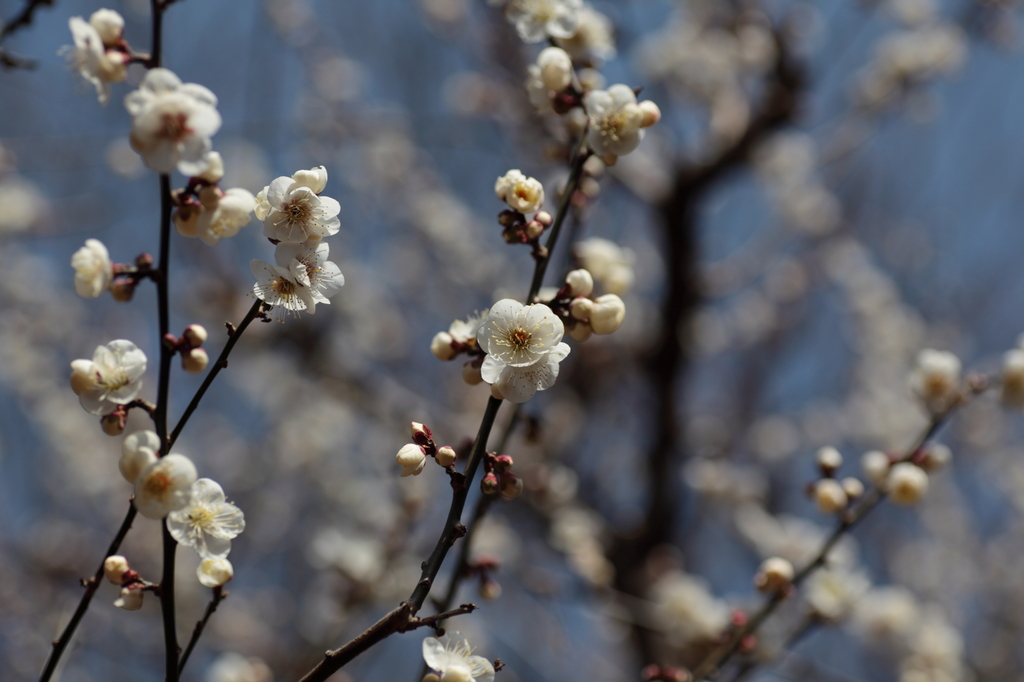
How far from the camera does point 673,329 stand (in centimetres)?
468

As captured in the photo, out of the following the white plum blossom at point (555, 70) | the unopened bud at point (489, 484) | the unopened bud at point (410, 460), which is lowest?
the unopened bud at point (410, 460)

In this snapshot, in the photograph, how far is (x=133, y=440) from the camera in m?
1.09

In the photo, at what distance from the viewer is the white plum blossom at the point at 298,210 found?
3.86 ft

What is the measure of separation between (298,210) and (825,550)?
1.50m

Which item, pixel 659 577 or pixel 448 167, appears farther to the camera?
pixel 448 167

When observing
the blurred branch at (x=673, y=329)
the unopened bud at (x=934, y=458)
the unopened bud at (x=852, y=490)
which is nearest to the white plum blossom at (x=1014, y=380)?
the unopened bud at (x=934, y=458)

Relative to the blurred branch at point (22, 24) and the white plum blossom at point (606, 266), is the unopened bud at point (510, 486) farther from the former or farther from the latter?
the blurred branch at point (22, 24)

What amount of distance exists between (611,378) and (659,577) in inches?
68.9

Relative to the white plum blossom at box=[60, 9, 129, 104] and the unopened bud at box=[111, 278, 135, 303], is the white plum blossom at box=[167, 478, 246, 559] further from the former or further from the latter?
the white plum blossom at box=[60, 9, 129, 104]

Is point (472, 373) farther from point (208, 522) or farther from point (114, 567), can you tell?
point (114, 567)

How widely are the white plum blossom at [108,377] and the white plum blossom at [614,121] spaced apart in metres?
0.93

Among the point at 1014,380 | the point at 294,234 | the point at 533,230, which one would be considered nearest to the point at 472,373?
the point at 533,230

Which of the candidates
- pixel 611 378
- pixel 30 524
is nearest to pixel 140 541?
pixel 30 524

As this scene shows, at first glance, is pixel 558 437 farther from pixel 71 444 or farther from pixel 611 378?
pixel 71 444
